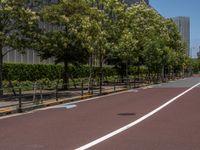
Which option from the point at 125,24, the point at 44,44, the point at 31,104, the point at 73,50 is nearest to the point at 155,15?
the point at 125,24

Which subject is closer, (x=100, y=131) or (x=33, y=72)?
(x=100, y=131)

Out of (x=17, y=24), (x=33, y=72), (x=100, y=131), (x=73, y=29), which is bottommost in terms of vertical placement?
(x=100, y=131)

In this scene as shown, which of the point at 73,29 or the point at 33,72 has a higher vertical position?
the point at 73,29

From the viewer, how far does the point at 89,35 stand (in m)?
36.4

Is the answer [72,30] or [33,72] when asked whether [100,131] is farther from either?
[33,72]

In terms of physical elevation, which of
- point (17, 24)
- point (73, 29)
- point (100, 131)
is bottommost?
point (100, 131)

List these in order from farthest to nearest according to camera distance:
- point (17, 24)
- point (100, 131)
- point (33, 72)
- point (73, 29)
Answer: point (33, 72) → point (73, 29) → point (17, 24) → point (100, 131)

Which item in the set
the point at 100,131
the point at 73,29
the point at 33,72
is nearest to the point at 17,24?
the point at 73,29

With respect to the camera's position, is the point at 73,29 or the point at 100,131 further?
the point at 73,29

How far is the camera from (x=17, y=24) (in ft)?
96.4

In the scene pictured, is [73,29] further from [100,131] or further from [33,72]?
[100,131]

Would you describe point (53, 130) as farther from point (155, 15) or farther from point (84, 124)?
point (155, 15)

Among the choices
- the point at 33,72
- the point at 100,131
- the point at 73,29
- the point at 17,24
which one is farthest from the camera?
the point at 33,72

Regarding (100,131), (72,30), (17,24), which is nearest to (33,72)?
(72,30)
